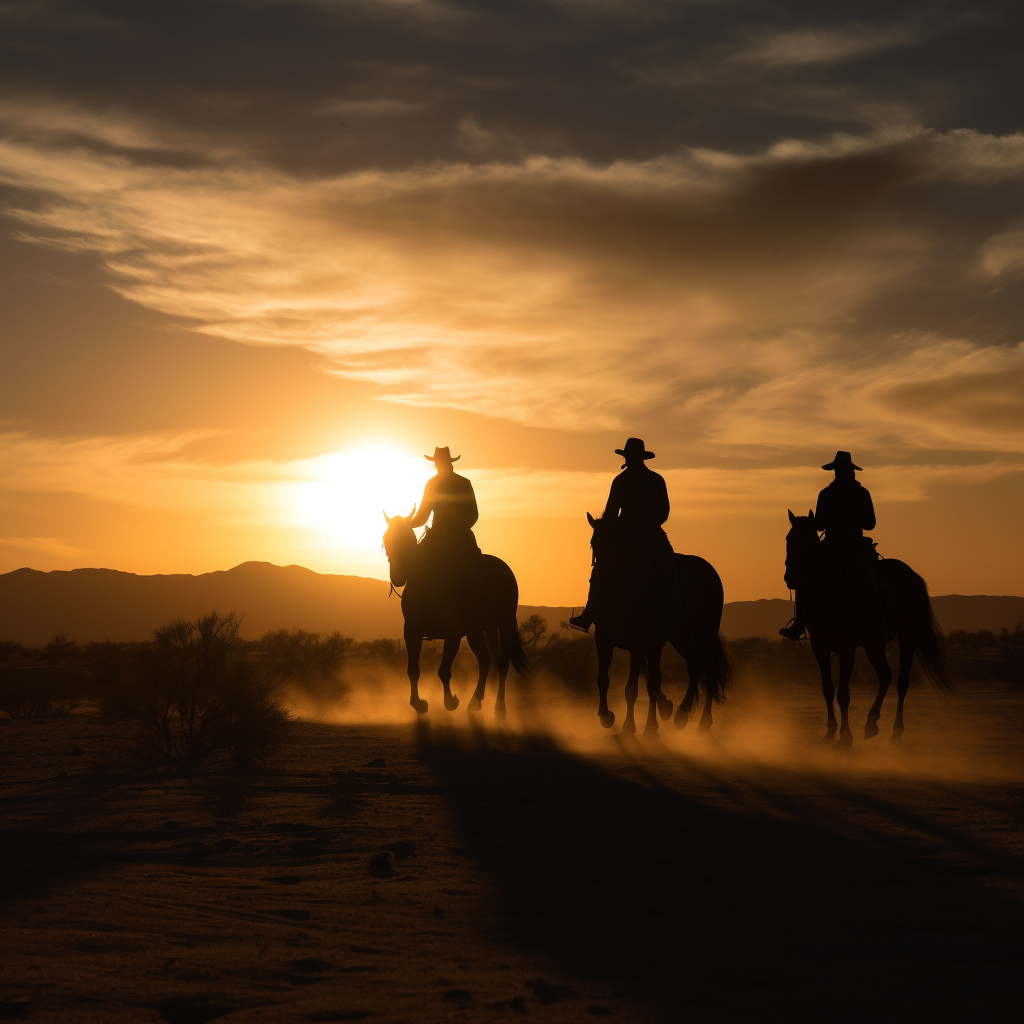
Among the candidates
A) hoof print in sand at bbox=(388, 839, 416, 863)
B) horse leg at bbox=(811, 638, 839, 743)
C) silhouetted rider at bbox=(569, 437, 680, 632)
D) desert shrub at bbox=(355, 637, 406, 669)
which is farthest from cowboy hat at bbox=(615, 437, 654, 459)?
desert shrub at bbox=(355, 637, 406, 669)

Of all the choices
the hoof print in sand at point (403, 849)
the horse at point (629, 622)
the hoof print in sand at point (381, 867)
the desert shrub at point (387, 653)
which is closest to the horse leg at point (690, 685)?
the horse at point (629, 622)

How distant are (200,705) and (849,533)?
828 centimetres

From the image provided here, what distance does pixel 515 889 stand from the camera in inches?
231

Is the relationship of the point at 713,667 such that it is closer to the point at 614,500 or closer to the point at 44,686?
the point at 614,500

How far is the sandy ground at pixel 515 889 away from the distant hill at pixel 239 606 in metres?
104

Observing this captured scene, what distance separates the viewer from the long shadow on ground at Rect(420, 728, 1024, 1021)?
4.09 metres

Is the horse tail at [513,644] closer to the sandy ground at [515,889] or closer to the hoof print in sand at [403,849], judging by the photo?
the sandy ground at [515,889]

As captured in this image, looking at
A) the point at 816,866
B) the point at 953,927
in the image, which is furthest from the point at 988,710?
the point at 953,927

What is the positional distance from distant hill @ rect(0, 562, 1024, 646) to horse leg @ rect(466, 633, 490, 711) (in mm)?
96812

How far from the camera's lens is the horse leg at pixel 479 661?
15898 mm

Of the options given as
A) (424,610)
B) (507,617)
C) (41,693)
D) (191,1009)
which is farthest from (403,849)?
(41,693)

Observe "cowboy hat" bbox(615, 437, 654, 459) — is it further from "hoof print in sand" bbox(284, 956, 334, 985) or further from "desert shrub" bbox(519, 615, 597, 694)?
"hoof print in sand" bbox(284, 956, 334, 985)

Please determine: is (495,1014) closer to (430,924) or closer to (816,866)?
(430,924)

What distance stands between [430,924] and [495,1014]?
1.31 m
